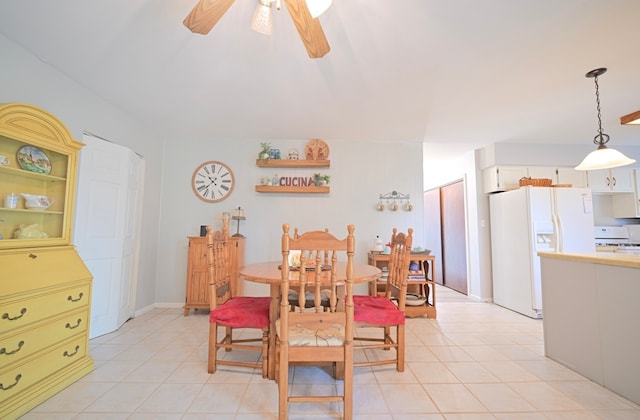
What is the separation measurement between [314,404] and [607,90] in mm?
3677

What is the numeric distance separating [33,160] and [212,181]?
1.95m

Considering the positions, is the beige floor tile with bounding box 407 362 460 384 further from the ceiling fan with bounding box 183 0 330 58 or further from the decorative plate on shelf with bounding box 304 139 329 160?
the decorative plate on shelf with bounding box 304 139 329 160

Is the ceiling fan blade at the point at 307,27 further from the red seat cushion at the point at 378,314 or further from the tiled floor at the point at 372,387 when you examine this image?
the tiled floor at the point at 372,387

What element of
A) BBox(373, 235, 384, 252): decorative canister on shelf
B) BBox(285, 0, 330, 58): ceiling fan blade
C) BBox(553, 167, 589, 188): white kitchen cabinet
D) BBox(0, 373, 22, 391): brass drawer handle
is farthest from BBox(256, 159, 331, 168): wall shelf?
BBox(553, 167, 589, 188): white kitchen cabinet

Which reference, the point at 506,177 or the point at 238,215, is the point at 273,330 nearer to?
the point at 238,215

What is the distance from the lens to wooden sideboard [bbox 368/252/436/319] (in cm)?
336

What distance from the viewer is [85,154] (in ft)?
8.51

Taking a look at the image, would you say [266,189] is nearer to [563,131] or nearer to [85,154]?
[85,154]

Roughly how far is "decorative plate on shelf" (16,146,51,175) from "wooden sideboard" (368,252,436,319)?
3.21 meters

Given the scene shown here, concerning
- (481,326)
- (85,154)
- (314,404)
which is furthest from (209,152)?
(481,326)

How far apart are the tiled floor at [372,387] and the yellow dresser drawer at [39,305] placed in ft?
1.66

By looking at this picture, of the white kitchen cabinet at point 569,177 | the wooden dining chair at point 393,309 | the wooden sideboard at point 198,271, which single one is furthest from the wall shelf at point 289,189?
the white kitchen cabinet at point 569,177

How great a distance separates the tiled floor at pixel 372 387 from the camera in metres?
1.56

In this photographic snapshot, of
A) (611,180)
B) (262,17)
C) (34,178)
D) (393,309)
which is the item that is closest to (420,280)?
(393,309)
